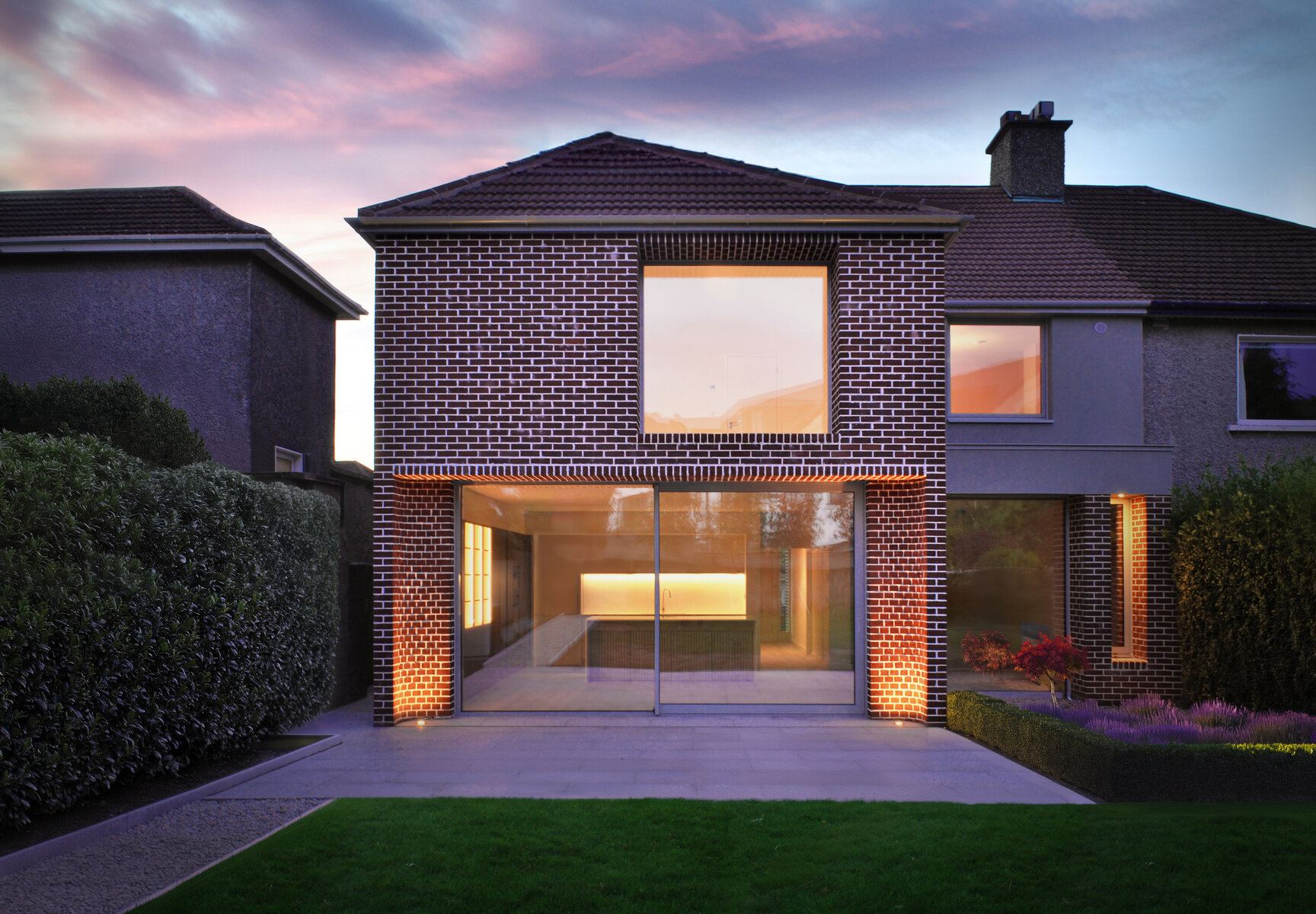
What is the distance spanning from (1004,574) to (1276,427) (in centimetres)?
445

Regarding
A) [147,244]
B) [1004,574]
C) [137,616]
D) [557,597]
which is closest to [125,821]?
[137,616]

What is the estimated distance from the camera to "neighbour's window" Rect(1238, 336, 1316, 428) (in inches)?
458

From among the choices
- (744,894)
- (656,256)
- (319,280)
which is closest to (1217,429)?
(656,256)

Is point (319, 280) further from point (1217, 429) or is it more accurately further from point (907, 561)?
point (1217, 429)

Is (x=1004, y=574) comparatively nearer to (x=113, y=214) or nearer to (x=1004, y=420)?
(x=1004, y=420)

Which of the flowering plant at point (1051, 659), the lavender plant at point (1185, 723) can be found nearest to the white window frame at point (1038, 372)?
the flowering plant at point (1051, 659)

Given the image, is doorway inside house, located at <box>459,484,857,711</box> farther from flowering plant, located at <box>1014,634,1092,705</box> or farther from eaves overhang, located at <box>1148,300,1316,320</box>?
eaves overhang, located at <box>1148,300,1316,320</box>

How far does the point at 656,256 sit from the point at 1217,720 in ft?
25.6

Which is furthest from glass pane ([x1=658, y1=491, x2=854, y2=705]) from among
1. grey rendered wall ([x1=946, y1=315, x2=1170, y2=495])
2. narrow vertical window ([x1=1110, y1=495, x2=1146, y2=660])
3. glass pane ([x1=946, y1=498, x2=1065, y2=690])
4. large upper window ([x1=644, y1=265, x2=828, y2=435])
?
narrow vertical window ([x1=1110, y1=495, x2=1146, y2=660])

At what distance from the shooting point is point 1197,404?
11.5 meters

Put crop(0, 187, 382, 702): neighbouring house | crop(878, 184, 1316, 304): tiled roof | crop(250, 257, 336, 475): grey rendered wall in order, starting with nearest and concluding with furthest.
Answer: crop(0, 187, 382, 702): neighbouring house
crop(878, 184, 1316, 304): tiled roof
crop(250, 257, 336, 475): grey rendered wall

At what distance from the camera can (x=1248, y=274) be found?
39.3 ft

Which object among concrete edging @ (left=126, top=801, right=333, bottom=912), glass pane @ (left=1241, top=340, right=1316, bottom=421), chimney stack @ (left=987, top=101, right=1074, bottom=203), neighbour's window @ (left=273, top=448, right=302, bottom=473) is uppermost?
chimney stack @ (left=987, top=101, right=1074, bottom=203)

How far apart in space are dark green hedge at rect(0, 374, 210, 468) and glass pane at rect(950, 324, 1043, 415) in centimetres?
1033
